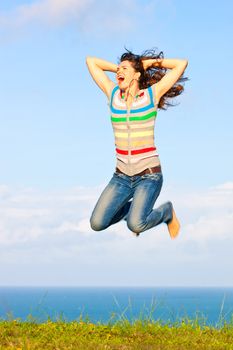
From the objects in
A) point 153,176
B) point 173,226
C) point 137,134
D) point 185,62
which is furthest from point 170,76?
point 173,226

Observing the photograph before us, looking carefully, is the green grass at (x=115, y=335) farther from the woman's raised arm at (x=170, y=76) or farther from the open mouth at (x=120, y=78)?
the open mouth at (x=120, y=78)

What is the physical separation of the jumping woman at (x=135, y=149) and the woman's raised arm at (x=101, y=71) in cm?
14

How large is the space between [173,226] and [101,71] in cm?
277

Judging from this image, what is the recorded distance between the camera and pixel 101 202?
10.8 m

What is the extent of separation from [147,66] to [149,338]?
4.13m

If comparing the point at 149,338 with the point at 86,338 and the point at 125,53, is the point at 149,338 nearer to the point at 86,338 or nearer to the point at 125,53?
the point at 86,338

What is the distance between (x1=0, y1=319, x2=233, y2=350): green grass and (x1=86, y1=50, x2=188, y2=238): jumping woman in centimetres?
149

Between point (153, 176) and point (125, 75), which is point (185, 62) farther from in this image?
point (153, 176)

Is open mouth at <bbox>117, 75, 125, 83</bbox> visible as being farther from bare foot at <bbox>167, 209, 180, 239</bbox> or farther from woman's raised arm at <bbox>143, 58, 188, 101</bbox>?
bare foot at <bbox>167, 209, 180, 239</bbox>

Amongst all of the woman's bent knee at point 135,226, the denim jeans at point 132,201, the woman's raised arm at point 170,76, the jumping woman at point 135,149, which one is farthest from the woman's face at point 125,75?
the woman's bent knee at point 135,226

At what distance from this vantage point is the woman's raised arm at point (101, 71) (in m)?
11.2

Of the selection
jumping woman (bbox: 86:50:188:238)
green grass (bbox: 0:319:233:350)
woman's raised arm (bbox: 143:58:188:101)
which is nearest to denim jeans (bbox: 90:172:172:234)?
jumping woman (bbox: 86:50:188:238)

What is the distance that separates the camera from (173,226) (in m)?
11.6

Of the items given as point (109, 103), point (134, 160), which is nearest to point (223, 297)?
point (134, 160)
